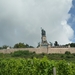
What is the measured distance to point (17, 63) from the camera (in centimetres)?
1287

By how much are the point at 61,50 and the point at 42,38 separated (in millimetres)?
7882

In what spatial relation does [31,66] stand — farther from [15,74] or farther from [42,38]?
[42,38]

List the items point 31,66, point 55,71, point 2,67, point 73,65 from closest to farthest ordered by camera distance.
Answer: point 55,71
point 73,65
point 31,66
point 2,67

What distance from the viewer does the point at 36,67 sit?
36.5 feet

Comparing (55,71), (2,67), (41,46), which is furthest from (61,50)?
(55,71)

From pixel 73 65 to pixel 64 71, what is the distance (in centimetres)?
44

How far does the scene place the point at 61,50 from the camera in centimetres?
7444

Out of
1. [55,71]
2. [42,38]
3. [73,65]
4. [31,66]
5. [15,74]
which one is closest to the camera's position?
[55,71]

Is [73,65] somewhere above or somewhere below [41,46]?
below

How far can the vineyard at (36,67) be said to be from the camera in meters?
10.1

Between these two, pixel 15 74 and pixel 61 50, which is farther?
pixel 61 50

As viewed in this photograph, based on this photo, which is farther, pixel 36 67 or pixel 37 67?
pixel 36 67

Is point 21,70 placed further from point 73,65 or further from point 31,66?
point 73,65

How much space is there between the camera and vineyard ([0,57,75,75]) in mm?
10062
